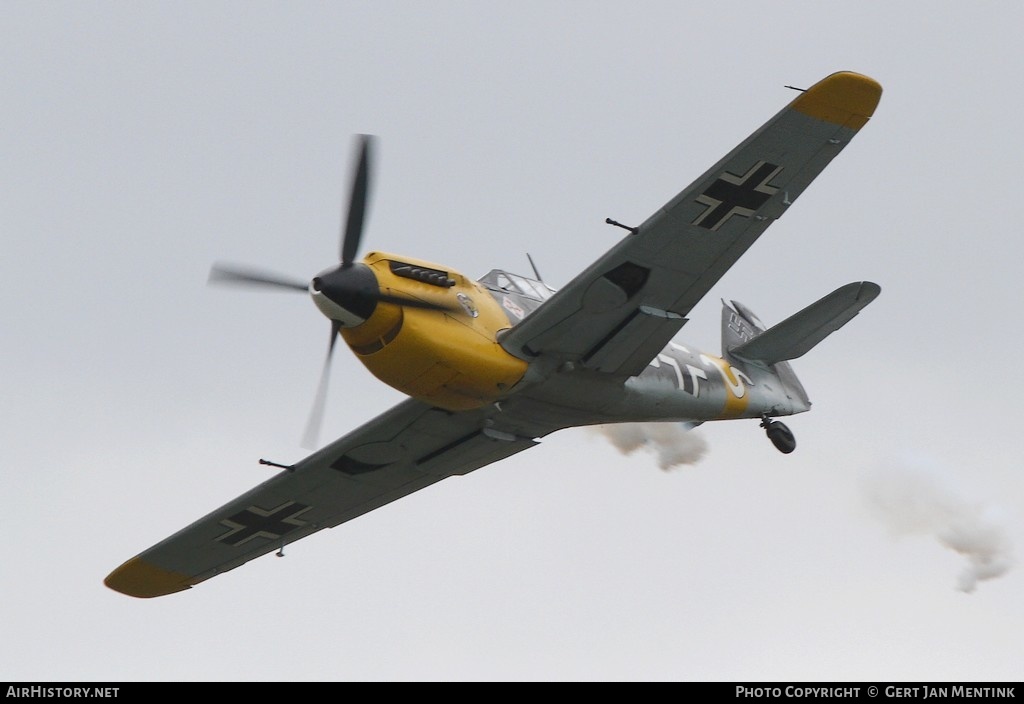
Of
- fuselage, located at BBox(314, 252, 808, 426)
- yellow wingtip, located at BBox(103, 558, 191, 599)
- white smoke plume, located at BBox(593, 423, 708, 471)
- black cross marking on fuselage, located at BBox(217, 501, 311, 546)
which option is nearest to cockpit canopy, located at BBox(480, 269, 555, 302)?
fuselage, located at BBox(314, 252, 808, 426)

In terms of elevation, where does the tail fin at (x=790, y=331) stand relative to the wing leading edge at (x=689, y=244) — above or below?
above

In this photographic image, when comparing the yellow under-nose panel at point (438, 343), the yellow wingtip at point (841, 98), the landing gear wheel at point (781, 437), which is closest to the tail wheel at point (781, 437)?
the landing gear wheel at point (781, 437)

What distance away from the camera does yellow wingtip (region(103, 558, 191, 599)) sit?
69.3 ft

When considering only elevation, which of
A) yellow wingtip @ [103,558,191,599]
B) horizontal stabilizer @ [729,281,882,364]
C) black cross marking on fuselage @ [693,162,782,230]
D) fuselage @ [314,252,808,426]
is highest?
horizontal stabilizer @ [729,281,882,364]

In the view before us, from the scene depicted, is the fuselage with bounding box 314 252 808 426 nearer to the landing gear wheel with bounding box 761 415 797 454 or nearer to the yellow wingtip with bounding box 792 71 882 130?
the landing gear wheel with bounding box 761 415 797 454

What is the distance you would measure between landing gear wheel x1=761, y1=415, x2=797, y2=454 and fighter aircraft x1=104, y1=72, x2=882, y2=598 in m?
0.02

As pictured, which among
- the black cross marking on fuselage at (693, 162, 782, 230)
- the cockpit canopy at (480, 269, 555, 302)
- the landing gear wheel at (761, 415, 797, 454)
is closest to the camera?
the black cross marking on fuselage at (693, 162, 782, 230)

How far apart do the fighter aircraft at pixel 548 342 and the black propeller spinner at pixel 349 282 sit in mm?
14

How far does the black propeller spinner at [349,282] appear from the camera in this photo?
51.6 ft

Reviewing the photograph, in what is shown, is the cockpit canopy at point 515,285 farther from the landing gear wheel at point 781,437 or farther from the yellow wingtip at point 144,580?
the yellow wingtip at point 144,580

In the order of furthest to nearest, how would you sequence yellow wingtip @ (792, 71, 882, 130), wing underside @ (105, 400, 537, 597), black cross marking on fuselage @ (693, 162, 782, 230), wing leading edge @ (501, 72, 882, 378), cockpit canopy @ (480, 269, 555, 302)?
wing underside @ (105, 400, 537, 597)
cockpit canopy @ (480, 269, 555, 302)
black cross marking on fuselage @ (693, 162, 782, 230)
wing leading edge @ (501, 72, 882, 378)
yellow wingtip @ (792, 71, 882, 130)

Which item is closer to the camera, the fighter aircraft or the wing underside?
the fighter aircraft

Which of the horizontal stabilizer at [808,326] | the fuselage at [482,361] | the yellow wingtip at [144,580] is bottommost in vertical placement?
the yellow wingtip at [144,580]
